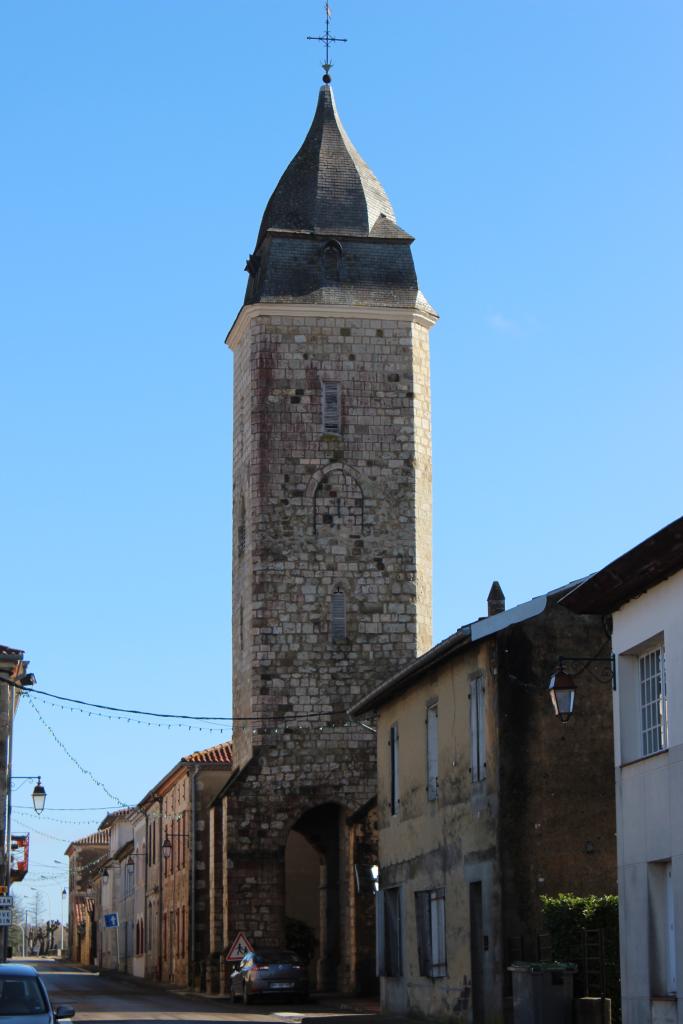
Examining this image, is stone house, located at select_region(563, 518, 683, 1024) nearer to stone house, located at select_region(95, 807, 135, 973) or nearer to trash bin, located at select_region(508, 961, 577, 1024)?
trash bin, located at select_region(508, 961, 577, 1024)

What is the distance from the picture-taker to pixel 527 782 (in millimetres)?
21797

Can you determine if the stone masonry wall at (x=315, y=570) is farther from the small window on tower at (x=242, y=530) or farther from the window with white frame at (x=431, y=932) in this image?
the window with white frame at (x=431, y=932)

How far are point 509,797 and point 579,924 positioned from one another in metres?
2.31

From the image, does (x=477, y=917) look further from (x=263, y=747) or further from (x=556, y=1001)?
(x=263, y=747)

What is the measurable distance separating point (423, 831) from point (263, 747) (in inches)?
554

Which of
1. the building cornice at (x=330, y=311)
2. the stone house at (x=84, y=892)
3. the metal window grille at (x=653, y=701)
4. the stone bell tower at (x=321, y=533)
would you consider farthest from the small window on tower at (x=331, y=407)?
the stone house at (x=84, y=892)

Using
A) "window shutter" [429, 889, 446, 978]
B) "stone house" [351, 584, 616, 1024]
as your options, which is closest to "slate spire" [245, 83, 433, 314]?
"stone house" [351, 584, 616, 1024]

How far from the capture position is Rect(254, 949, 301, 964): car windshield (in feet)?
112

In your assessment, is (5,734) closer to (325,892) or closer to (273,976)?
(325,892)

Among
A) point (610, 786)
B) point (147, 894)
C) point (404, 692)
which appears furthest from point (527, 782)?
point (147, 894)

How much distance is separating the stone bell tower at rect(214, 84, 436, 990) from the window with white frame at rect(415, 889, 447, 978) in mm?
12733

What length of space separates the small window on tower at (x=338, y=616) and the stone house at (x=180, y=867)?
8566 mm

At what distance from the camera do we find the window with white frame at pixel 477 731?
73.7 feet

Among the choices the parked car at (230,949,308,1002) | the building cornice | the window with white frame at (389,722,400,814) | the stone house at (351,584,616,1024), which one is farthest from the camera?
the building cornice
